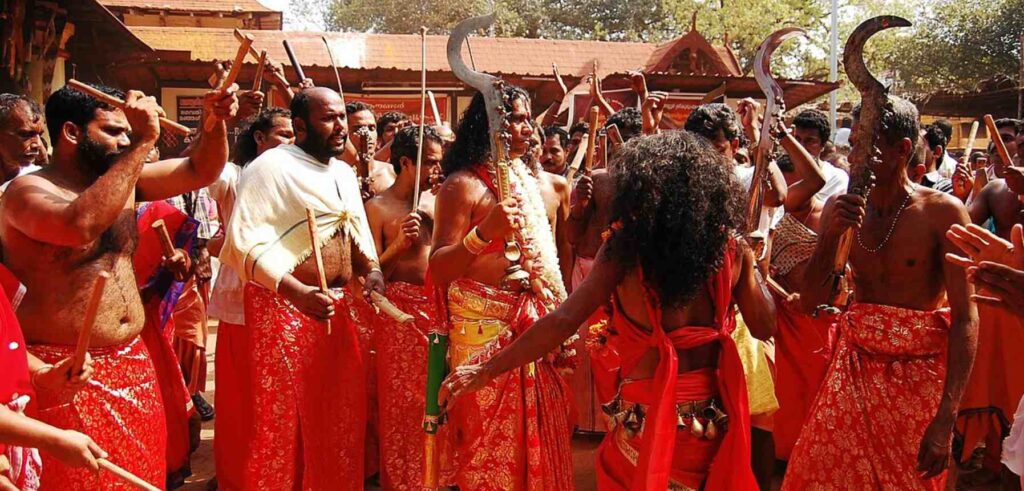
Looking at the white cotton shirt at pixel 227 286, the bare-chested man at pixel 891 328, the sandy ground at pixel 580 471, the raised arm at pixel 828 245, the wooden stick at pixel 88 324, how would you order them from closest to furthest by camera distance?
1. the wooden stick at pixel 88 324
2. the raised arm at pixel 828 245
3. the bare-chested man at pixel 891 328
4. the white cotton shirt at pixel 227 286
5. the sandy ground at pixel 580 471

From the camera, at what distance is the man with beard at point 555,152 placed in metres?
7.69

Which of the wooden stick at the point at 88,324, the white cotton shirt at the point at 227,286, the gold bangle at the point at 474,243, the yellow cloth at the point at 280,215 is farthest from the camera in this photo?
the white cotton shirt at the point at 227,286

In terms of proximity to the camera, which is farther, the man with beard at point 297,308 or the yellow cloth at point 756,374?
the yellow cloth at point 756,374

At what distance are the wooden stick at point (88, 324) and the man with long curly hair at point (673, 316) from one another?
1.17 meters

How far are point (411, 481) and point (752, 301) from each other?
2.96 meters

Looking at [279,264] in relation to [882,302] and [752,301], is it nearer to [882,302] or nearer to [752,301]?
Answer: [752,301]

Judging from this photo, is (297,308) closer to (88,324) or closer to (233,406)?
(233,406)

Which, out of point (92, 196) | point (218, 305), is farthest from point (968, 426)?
point (92, 196)

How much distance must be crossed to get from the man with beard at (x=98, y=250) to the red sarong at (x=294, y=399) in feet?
2.38

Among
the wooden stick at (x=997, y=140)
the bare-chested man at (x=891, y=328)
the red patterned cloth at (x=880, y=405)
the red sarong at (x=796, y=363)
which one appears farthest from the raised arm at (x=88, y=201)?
the wooden stick at (x=997, y=140)

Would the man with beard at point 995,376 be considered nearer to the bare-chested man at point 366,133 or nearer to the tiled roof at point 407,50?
the bare-chested man at point 366,133

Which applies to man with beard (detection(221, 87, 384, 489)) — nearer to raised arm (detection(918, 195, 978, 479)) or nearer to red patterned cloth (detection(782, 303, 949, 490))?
red patterned cloth (detection(782, 303, 949, 490))

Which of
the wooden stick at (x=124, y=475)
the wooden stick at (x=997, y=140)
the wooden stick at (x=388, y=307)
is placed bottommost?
the wooden stick at (x=388, y=307)

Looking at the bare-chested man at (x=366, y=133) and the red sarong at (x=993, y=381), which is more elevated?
the bare-chested man at (x=366, y=133)
